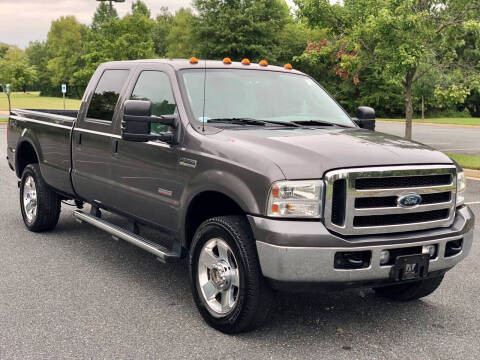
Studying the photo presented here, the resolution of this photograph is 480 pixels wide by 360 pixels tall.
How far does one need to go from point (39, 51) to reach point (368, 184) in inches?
5496

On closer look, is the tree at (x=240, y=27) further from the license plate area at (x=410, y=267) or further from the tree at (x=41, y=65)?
the tree at (x=41, y=65)

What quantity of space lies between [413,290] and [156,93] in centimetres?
271

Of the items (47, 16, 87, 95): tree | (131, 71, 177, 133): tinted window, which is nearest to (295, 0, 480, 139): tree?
(131, 71, 177, 133): tinted window

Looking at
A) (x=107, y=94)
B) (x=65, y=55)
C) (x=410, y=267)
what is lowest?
(x=410, y=267)

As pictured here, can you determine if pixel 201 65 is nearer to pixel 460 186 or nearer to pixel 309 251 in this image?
pixel 309 251

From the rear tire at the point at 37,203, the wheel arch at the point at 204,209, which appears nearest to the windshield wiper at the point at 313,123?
the wheel arch at the point at 204,209

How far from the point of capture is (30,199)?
285 inches

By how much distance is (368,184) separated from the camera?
3.76 meters

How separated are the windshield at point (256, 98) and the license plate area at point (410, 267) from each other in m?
1.65

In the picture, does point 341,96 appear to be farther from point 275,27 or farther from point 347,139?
point 347,139

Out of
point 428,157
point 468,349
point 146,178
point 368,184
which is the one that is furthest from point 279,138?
point 468,349

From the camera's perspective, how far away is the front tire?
12.7 ft

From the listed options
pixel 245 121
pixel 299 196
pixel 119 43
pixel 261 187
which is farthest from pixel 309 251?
pixel 119 43

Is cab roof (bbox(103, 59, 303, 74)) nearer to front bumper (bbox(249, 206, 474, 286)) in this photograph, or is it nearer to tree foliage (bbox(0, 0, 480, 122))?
tree foliage (bbox(0, 0, 480, 122))
